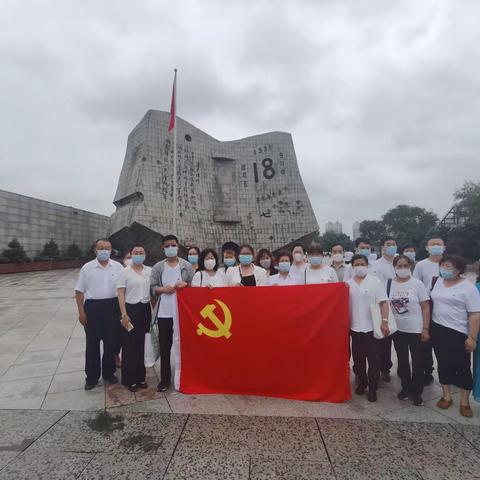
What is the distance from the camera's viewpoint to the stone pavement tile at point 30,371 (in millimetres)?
3939

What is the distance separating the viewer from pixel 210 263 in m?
3.77

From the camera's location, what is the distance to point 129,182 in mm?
17922

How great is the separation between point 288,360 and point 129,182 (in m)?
16.7

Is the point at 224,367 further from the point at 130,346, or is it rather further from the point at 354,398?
the point at 354,398

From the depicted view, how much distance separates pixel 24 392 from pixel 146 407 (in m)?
1.47

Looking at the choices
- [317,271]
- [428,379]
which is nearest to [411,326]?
[428,379]

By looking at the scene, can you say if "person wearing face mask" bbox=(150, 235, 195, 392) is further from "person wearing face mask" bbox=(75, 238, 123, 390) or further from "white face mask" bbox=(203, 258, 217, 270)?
"person wearing face mask" bbox=(75, 238, 123, 390)

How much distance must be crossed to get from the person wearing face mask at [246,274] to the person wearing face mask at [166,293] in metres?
0.53

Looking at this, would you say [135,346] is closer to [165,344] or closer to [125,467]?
[165,344]

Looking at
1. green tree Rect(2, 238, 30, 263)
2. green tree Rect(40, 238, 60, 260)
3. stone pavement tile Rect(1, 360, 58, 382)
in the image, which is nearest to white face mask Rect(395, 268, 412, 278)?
stone pavement tile Rect(1, 360, 58, 382)

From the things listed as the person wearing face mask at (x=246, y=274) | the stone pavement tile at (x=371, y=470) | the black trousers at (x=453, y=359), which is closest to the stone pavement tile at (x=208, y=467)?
the stone pavement tile at (x=371, y=470)

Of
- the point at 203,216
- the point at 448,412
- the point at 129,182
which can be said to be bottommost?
the point at 448,412

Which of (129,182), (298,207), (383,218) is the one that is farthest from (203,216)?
(383,218)

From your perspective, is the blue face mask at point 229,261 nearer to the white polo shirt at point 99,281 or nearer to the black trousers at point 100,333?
the white polo shirt at point 99,281
